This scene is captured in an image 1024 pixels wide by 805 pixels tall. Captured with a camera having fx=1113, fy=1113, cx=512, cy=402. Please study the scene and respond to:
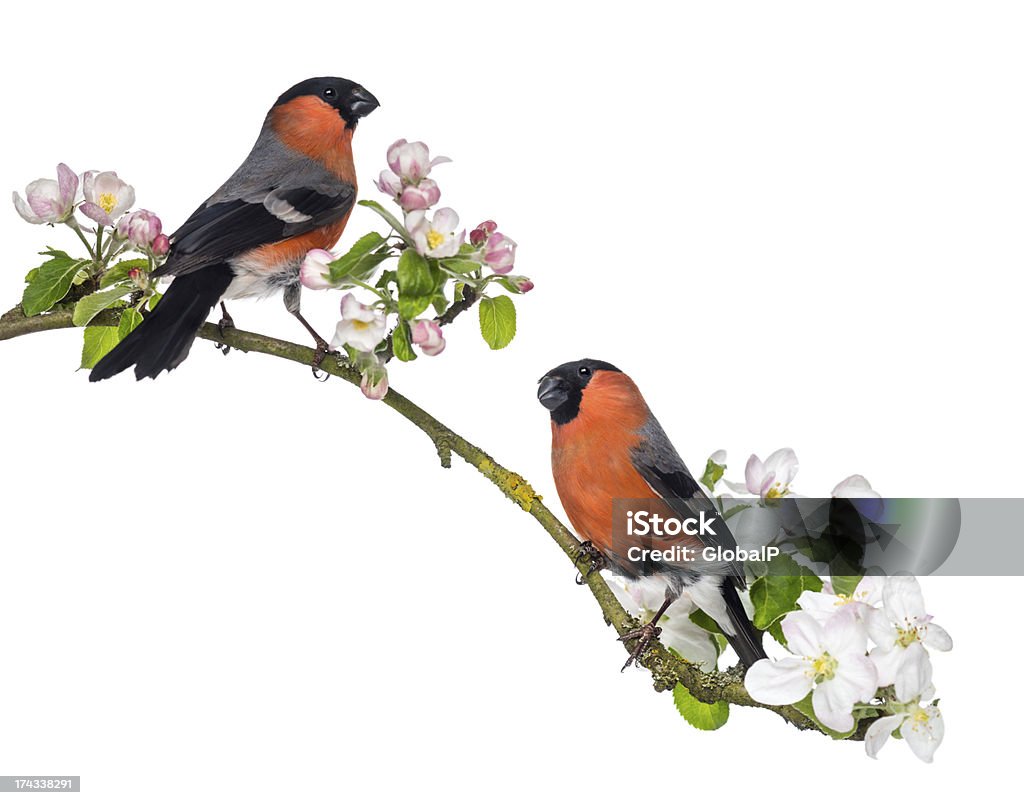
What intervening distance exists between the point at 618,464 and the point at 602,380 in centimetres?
19

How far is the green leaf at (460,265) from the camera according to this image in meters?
2.13

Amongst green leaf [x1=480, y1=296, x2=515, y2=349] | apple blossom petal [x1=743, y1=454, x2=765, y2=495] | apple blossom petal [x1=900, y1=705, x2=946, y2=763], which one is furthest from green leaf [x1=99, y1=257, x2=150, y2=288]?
apple blossom petal [x1=900, y1=705, x2=946, y2=763]

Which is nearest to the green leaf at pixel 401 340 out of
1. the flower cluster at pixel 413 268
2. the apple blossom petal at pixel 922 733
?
the flower cluster at pixel 413 268

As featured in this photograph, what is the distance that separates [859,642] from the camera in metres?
1.97

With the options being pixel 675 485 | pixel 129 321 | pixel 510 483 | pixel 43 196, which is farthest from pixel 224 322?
pixel 675 485

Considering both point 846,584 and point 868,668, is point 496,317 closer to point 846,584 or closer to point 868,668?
point 846,584

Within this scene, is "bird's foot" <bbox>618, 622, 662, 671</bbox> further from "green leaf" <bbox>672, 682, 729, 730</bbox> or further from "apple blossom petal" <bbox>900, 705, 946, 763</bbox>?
"apple blossom petal" <bbox>900, 705, 946, 763</bbox>

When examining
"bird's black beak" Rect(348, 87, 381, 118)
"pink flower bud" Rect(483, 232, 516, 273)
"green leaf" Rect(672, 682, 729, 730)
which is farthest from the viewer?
"bird's black beak" Rect(348, 87, 381, 118)

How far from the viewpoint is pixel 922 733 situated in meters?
2.01

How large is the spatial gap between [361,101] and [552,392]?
31.6 inches

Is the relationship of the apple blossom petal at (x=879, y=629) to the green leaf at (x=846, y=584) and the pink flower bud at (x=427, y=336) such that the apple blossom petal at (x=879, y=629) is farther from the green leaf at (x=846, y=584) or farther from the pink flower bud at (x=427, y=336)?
the pink flower bud at (x=427, y=336)

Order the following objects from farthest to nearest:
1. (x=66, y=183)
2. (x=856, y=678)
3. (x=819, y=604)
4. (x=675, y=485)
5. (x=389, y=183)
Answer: (x=66, y=183) < (x=675, y=485) < (x=389, y=183) < (x=819, y=604) < (x=856, y=678)

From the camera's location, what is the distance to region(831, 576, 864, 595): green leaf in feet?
6.92

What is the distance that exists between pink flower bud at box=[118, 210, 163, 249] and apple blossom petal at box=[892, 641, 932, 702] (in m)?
1.68
